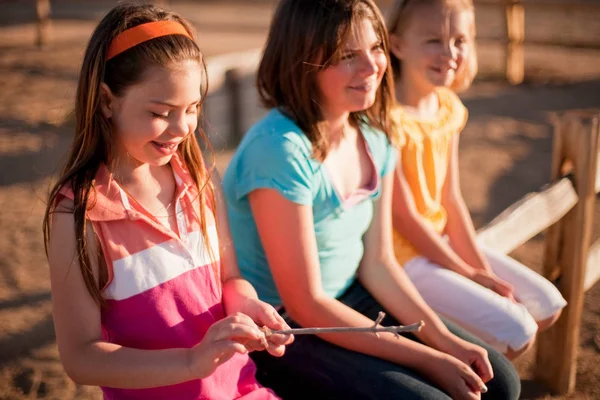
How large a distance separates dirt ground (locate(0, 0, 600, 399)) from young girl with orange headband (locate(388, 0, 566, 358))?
0.86 metres

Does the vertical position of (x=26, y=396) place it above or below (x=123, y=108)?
below

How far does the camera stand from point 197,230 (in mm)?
1795

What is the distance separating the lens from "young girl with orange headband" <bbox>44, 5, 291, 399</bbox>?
1569mm

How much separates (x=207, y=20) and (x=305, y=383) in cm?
1213

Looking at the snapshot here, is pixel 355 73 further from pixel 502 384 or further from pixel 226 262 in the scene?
pixel 502 384

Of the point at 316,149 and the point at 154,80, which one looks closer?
the point at 154,80

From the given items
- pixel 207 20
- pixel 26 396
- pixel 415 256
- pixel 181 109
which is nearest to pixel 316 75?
pixel 181 109

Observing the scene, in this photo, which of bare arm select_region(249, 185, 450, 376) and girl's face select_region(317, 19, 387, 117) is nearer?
bare arm select_region(249, 185, 450, 376)

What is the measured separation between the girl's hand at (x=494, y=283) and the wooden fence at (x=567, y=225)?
0.35 meters

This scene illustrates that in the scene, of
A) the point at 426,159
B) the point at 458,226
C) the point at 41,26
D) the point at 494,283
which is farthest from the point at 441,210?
the point at 41,26

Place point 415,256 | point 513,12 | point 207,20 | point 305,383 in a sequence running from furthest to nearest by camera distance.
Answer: point 207,20 < point 513,12 < point 415,256 < point 305,383

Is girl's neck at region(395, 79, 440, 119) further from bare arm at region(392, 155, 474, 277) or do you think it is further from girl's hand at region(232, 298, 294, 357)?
girl's hand at region(232, 298, 294, 357)

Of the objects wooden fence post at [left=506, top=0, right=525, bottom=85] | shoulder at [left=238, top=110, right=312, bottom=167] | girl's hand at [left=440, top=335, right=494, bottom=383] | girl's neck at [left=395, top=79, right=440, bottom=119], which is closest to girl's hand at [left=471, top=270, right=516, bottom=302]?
girl's hand at [left=440, top=335, right=494, bottom=383]

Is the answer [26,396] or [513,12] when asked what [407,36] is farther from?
[513,12]
